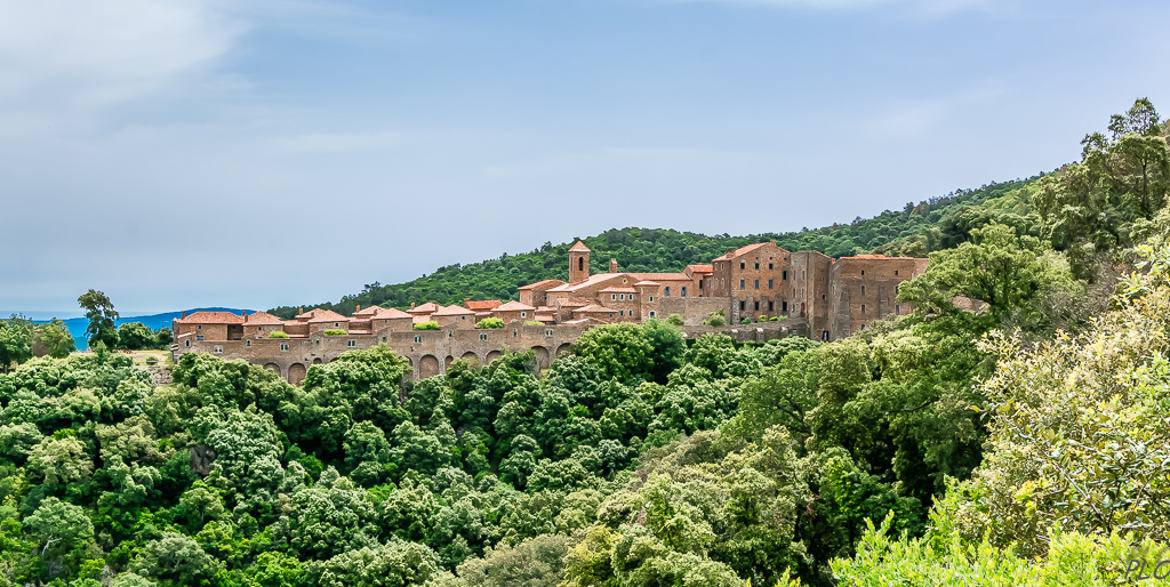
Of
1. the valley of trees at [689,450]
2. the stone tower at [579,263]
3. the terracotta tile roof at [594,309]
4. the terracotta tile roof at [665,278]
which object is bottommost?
the valley of trees at [689,450]

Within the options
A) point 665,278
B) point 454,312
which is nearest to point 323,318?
point 454,312

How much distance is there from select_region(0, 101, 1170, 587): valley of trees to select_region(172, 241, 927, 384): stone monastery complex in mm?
2061

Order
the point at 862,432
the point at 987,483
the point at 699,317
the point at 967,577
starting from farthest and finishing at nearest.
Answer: the point at 699,317 < the point at 862,432 < the point at 987,483 < the point at 967,577

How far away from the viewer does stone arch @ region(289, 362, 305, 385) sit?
5400cm

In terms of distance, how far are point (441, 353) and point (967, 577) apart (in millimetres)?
44592

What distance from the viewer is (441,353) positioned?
184ft

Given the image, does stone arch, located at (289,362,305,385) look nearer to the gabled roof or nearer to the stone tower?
the gabled roof

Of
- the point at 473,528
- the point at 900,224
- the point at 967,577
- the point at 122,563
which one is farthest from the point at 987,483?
the point at 900,224

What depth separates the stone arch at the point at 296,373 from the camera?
54000 mm

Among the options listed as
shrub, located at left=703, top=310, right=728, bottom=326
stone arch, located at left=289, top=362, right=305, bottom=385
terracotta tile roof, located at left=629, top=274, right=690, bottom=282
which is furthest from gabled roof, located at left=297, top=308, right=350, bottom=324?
shrub, located at left=703, top=310, right=728, bottom=326

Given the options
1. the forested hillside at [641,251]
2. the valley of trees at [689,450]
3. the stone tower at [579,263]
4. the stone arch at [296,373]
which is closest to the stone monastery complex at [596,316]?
the stone arch at [296,373]

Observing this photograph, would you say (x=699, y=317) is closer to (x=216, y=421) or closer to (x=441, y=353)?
(x=441, y=353)

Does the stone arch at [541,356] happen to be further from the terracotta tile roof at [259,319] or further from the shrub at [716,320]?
the terracotta tile roof at [259,319]

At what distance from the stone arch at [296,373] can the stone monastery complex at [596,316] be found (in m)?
0.05
